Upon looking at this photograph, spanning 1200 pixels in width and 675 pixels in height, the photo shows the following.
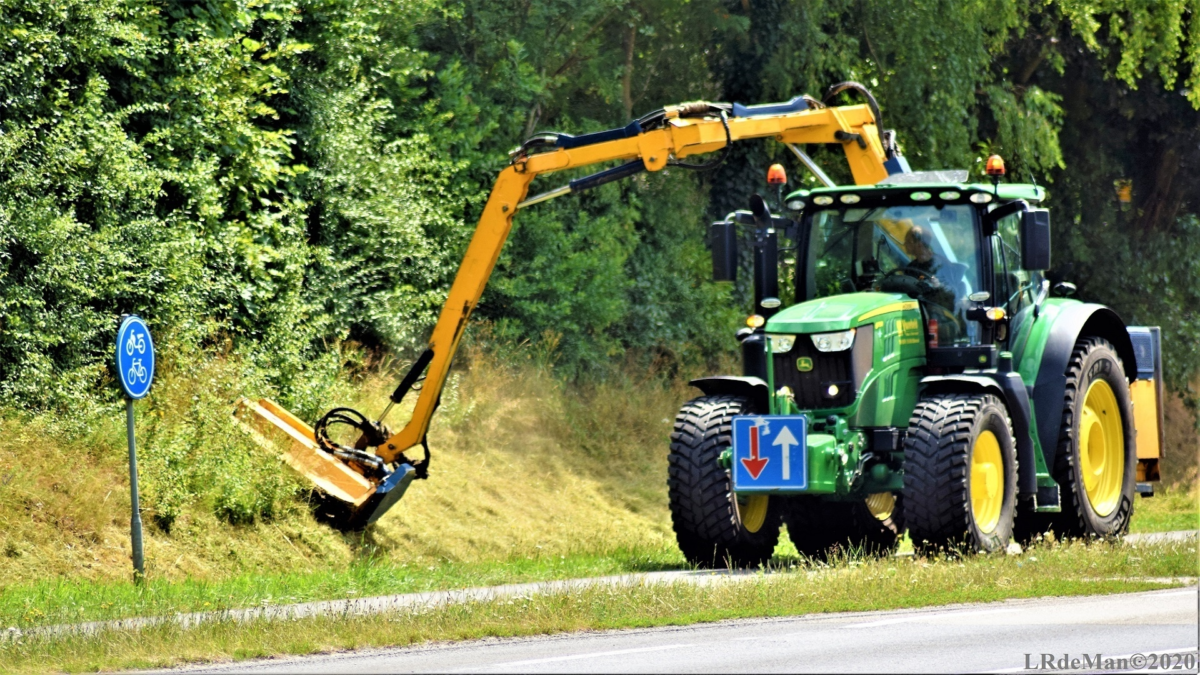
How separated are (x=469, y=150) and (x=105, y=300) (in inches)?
295

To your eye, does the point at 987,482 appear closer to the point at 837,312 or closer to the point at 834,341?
the point at 834,341

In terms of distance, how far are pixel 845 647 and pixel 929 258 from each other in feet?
20.9

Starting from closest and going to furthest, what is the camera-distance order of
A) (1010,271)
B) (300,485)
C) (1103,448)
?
1. (1010,271)
2. (300,485)
3. (1103,448)

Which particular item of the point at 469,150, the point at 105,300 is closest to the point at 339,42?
the point at 469,150

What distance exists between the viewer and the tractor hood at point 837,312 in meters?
14.7

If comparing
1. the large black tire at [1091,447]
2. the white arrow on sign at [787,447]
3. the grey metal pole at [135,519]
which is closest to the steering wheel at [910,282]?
the large black tire at [1091,447]

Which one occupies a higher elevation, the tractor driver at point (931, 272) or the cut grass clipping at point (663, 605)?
the tractor driver at point (931, 272)

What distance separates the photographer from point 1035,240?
15000 mm

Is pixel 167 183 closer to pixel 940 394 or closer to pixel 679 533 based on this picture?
pixel 679 533

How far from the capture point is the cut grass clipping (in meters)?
10.4

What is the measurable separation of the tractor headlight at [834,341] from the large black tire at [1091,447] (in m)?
2.63

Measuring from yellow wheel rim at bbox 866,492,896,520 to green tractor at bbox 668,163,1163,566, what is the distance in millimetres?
35

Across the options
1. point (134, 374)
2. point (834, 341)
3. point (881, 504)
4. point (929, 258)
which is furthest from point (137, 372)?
point (881, 504)

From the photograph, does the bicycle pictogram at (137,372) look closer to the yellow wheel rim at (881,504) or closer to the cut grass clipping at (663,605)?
the cut grass clipping at (663,605)
